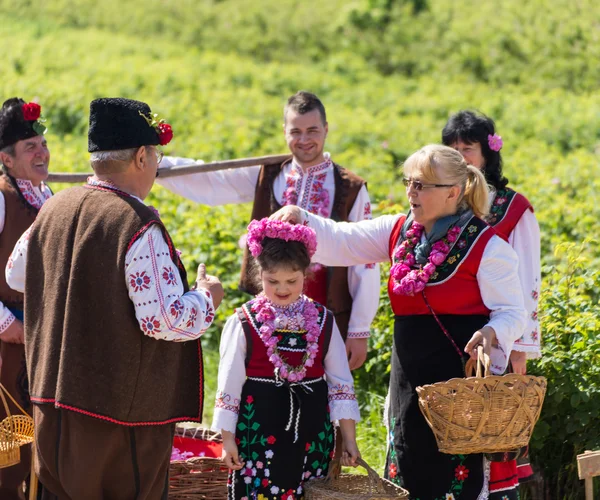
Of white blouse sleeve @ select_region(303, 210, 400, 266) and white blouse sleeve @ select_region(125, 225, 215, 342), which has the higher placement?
white blouse sleeve @ select_region(303, 210, 400, 266)

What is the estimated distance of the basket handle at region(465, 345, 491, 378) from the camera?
3.30 m

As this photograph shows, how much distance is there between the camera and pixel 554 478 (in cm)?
481

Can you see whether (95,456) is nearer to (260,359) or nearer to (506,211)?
(260,359)

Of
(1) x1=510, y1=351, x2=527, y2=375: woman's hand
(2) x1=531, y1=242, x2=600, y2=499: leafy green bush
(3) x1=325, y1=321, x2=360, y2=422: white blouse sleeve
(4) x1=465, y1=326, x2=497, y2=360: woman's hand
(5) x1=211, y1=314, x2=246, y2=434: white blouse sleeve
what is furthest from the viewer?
(2) x1=531, y1=242, x2=600, y2=499: leafy green bush

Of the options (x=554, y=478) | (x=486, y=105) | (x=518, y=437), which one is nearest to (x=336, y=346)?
(x=518, y=437)

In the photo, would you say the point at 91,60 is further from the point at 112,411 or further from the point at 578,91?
the point at 112,411

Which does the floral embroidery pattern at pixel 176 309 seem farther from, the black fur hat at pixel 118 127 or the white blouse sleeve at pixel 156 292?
the black fur hat at pixel 118 127

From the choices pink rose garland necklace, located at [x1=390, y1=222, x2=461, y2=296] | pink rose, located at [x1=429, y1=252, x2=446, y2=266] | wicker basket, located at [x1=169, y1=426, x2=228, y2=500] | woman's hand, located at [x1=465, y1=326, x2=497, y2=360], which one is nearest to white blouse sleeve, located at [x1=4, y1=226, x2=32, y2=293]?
wicker basket, located at [x1=169, y1=426, x2=228, y2=500]

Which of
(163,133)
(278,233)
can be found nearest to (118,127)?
(163,133)

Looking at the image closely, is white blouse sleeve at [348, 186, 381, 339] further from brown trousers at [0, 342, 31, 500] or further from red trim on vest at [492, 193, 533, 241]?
brown trousers at [0, 342, 31, 500]

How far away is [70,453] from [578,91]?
16.5m

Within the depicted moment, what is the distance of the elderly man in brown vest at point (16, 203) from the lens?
14.2ft

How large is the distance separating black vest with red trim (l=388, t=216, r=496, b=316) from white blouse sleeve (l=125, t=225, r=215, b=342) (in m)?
0.99

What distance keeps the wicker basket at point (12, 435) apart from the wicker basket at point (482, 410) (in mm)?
1663
